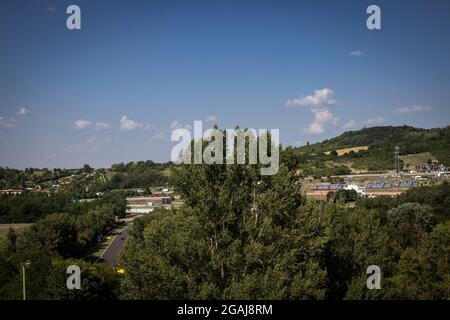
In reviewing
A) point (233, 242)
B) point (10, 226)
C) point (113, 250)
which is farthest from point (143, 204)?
point (233, 242)

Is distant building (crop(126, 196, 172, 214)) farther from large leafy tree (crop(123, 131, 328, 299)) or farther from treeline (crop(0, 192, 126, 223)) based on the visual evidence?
large leafy tree (crop(123, 131, 328, 299))

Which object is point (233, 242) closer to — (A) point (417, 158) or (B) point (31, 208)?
(B) point (31, 208)

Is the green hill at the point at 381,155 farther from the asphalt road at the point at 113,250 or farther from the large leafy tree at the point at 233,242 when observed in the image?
the large leafy tree at the point at 233,242

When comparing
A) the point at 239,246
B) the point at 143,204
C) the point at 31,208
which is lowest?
the point at 143,204

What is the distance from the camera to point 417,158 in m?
155

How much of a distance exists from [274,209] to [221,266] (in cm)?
292

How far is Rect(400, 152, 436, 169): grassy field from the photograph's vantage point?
150m

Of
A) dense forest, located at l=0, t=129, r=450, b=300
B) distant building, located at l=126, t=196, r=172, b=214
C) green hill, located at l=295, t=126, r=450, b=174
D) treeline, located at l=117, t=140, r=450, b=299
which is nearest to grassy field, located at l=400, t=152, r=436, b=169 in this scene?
green hill, located at l=295, t=126, r=450, b=174

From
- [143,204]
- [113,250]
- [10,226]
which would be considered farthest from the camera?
[143,204]

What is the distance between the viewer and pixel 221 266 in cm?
1588

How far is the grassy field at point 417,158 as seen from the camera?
149812mm

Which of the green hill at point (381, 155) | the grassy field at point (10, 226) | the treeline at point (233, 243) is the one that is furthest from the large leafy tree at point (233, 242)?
the green hill at point (381, 155)
